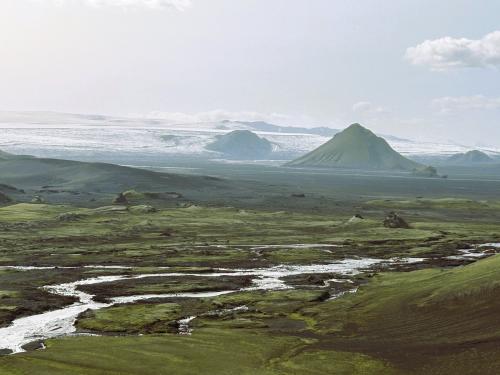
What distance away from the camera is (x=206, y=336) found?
76.4 m

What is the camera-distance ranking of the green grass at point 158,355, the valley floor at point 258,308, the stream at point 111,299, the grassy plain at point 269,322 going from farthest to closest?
the stream at point 111,299 → the valley floor at point 258,308 → the grassy plain at point 269,322 → the green grass at point 158,355

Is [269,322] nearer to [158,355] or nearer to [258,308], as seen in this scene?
[258,308]

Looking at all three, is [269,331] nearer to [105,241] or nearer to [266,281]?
[266,281]

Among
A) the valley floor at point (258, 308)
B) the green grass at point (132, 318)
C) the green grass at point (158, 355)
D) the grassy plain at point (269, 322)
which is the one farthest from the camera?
the green grass at point (132, 318)

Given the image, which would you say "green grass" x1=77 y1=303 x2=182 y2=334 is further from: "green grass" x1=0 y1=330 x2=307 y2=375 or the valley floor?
"green grass" x1=0 y1=330 x2=307 y2=375

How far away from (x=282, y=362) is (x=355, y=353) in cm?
810

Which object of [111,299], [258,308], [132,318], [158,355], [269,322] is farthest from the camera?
[111,299]

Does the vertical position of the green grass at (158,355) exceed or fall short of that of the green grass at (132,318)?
it exceeds it

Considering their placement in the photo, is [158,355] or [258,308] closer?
[158,355]

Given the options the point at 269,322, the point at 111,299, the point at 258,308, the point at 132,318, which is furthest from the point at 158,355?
the point at 111,299

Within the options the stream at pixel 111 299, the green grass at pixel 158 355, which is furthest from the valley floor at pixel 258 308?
the stream at pixel 111 299

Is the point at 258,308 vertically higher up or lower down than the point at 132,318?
higher up

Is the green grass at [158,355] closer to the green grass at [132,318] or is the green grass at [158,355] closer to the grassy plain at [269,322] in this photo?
the grassy plain at [269,322]

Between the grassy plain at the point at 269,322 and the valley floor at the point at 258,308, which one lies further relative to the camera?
the valley floor at the point at 258,308
